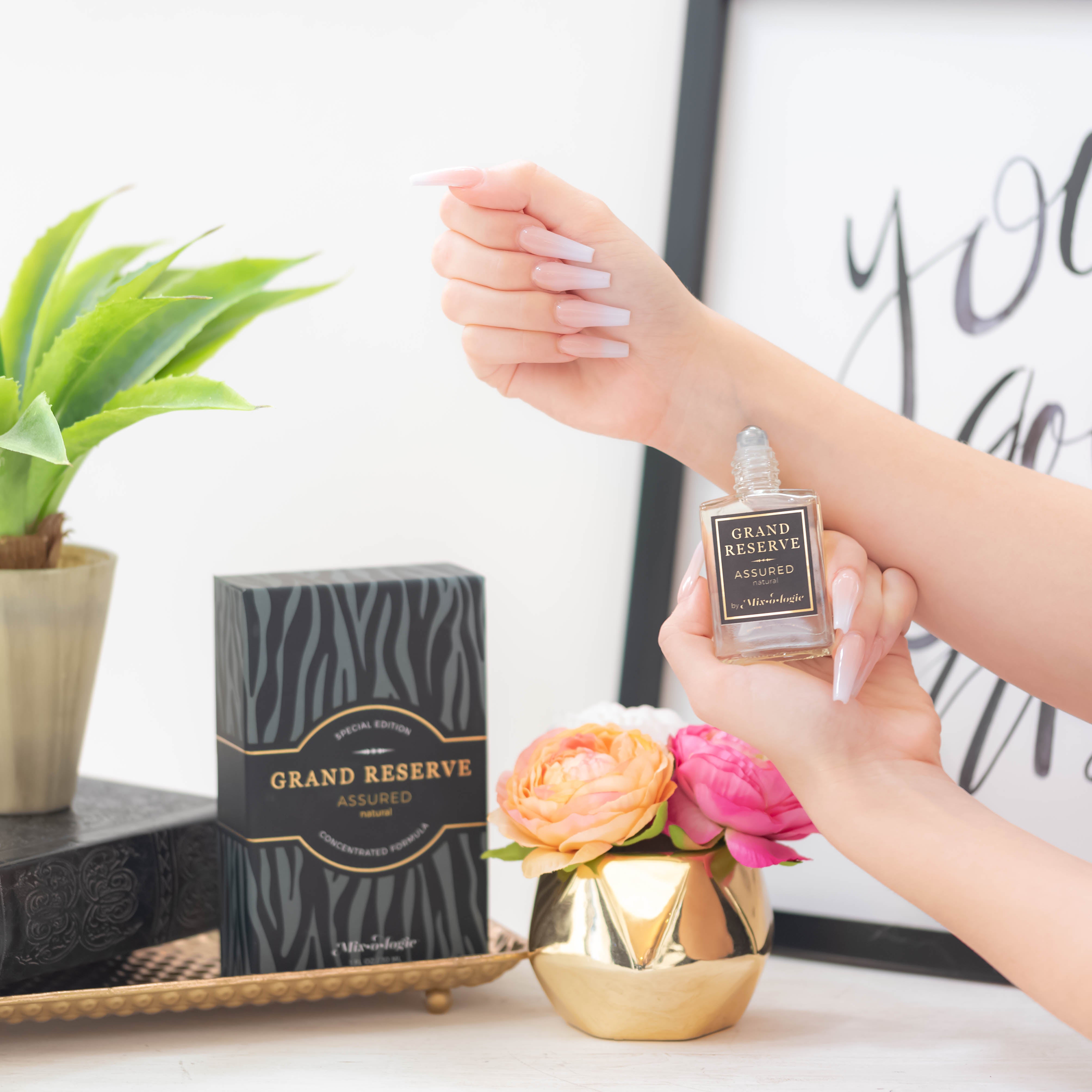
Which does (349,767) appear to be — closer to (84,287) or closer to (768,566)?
(768,566)

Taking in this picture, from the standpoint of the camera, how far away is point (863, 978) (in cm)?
93

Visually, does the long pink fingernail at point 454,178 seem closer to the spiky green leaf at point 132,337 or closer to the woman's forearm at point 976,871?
the spiky green leaf at point 132,337

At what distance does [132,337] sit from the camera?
2.84 ft

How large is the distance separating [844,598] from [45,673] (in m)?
0.61

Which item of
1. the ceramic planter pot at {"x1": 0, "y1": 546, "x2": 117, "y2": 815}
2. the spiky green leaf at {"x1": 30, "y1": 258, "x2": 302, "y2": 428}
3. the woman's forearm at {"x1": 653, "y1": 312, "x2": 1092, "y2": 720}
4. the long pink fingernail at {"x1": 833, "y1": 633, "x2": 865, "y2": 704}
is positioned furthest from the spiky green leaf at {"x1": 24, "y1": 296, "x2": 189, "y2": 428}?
the long pink fingernail at {"x1": 833, "y1": 633, "x2": 865, "y2": 704}

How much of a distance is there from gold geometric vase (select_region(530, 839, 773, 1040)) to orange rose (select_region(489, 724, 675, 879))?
0.10ft

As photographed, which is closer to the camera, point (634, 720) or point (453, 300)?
point (453, 300)

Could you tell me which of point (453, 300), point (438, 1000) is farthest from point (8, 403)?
point (438, 1000)

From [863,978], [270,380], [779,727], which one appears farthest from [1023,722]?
[270,380]

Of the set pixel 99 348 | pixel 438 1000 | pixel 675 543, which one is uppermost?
pixel 99 348

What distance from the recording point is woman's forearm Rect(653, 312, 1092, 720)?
76 centimetres

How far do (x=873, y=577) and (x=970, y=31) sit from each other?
0.53 metres

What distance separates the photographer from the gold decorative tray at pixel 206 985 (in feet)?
2.51

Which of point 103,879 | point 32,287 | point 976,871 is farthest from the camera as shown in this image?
point 32,287
